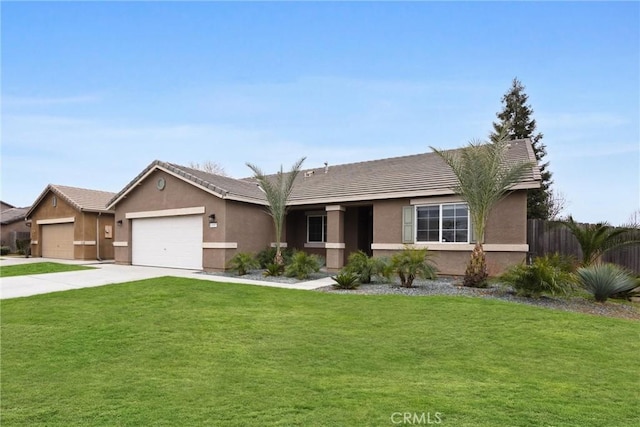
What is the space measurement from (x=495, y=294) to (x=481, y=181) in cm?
322

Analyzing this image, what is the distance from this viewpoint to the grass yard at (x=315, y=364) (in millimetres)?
4059

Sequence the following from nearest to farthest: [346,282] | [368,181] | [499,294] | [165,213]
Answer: [499,294] → [346,282] → [368,181] → [165,213]

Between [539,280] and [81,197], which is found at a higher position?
[81,197]

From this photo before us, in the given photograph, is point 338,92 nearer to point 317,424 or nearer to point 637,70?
point 637,70

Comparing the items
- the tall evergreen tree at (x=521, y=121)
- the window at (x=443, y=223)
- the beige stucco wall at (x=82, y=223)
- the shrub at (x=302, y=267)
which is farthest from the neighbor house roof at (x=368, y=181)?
the tall evergreen tree at (x=521, y=121)

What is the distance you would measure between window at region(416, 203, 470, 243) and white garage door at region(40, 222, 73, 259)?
72.5 ft

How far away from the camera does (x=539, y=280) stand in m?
10.1

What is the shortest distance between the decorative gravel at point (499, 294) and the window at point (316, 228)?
774 centimetres

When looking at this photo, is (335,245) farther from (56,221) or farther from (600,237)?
(56,221)

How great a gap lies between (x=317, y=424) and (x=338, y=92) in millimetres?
16778

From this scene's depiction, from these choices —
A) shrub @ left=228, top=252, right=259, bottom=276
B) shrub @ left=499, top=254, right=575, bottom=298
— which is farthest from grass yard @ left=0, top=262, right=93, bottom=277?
shrub @ left=499, top=254, right=575, bottom=298

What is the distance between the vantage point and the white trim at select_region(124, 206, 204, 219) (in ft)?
60.3

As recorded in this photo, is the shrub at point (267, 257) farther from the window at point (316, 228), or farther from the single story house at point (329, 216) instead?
the window at point (316, 228)

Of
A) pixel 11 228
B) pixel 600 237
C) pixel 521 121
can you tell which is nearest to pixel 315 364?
pixel 600 237
